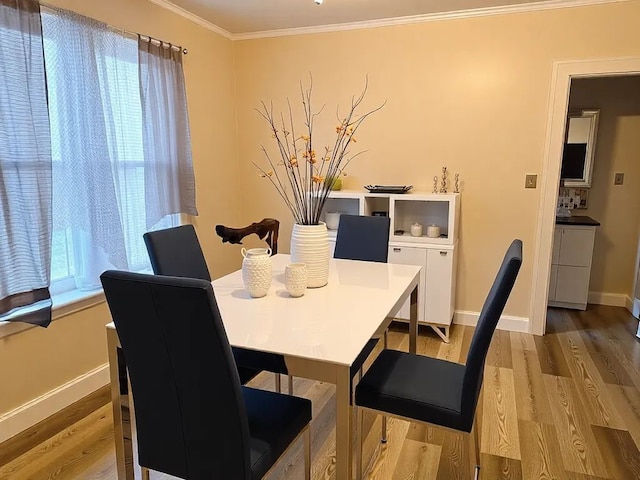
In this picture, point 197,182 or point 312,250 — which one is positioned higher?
point 197,182

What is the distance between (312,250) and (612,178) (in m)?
3.49

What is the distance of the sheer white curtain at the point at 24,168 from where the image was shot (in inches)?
82.1

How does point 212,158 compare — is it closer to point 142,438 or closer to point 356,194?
point 356,194

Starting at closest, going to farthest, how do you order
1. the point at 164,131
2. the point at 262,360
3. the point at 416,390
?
the point at 262,360, the point at 416,390, the point at 164,131

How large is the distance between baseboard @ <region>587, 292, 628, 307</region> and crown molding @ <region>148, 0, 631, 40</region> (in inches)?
101

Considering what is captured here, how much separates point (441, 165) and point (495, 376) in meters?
1.65

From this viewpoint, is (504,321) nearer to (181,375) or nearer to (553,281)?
(553,281)

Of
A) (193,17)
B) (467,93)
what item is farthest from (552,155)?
(193,17)

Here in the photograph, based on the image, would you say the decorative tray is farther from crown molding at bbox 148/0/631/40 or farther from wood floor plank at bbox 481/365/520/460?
wood floor plank at bbox 481/365/520/460

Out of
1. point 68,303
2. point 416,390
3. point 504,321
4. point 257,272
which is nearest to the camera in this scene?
point 416,390

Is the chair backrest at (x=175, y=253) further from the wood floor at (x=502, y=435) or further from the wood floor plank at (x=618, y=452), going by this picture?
the wood floor plank at (x=618, y=452)

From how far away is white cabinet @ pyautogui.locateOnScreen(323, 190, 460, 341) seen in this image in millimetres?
3363

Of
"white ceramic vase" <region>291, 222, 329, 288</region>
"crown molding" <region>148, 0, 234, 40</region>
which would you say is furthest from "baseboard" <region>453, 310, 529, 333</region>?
"crown molding" <region>148, 0, 234, 40</region>

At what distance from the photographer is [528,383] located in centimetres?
276
